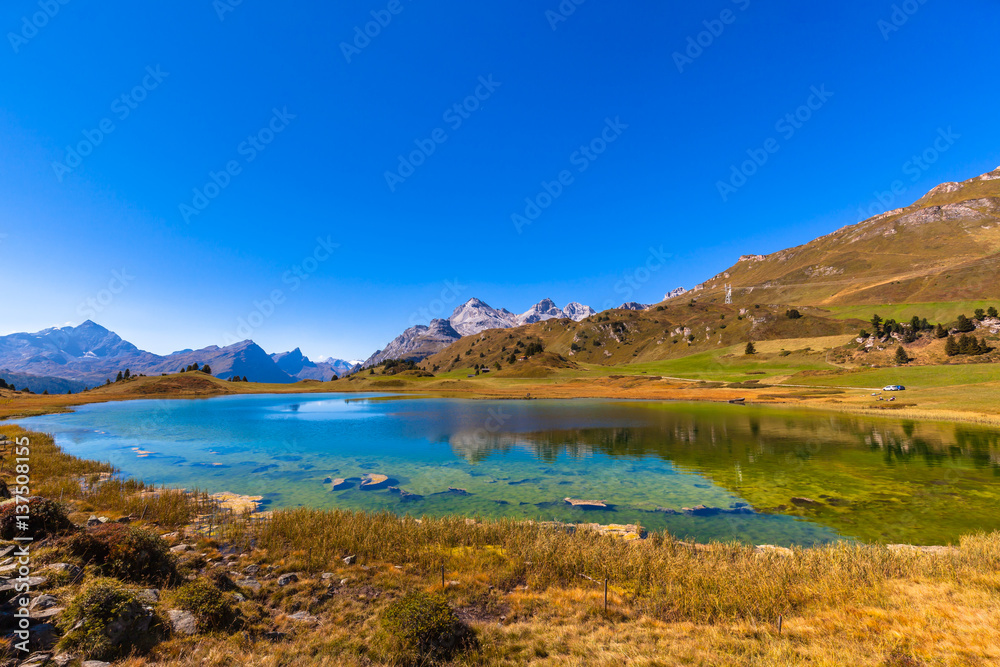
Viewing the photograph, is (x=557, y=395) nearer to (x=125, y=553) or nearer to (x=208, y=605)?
(x=125, y=553)

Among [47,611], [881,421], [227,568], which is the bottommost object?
[881,421]

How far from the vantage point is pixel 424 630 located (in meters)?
9.87

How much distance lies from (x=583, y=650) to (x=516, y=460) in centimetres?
2977

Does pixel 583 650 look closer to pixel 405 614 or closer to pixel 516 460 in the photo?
pixel 405 614

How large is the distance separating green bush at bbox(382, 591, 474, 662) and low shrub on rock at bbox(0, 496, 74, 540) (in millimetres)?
13196

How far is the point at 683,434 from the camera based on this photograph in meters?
53.4

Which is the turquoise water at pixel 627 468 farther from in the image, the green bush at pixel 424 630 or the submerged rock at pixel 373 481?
the green bush at pixel 424 630

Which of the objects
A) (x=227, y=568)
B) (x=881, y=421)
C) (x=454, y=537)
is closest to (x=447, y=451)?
(x=454, y=537)

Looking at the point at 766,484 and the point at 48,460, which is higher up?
the point at 48,460

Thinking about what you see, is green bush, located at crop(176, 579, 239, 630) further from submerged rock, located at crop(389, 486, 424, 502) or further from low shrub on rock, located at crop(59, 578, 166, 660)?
submerged rock, located at crop(389, 486, 424, 502)

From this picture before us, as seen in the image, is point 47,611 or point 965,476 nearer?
point 47,611

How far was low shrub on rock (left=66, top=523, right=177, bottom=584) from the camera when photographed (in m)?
12.3

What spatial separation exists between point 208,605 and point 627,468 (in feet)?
108

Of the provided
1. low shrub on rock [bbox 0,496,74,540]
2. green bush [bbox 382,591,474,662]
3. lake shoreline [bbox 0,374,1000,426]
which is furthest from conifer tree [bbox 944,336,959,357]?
low shrub on rock [bbox 0,496,74,540]
